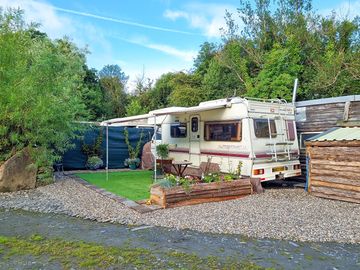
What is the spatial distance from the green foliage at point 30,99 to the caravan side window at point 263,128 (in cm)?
565

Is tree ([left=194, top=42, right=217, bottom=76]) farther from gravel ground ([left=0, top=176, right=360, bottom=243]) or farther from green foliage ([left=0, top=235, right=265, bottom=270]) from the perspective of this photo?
green foliage ([left=0, top=235, right=265, bottom=270])

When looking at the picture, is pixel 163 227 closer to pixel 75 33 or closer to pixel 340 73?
pixel 340 73

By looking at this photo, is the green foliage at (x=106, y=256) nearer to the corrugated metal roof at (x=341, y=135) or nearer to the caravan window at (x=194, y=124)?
the corrugated metal roof at (x=341, y=135)

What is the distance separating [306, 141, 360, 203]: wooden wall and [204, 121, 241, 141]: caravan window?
1.90 m

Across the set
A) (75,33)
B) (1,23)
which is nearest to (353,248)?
(1,23)

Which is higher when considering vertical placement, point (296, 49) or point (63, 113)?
point (296, 49)

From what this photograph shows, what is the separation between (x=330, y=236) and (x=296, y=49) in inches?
562

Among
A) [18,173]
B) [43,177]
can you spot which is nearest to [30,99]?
[18,173]

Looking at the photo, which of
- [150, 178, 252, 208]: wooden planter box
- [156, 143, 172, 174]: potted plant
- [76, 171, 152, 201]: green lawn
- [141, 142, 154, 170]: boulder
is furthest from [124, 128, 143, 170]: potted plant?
[150, 178, 252, 208]: wooden planter box

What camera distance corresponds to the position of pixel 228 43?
21.9 m

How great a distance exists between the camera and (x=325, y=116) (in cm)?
926

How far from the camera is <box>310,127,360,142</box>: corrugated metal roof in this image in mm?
7563

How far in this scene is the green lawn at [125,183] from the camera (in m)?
8.31

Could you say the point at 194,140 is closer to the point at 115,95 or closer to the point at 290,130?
the point at 290,130
